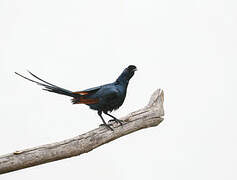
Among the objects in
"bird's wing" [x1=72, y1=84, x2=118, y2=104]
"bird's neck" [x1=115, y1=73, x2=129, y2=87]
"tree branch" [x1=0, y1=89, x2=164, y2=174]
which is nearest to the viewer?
"tree branch" [x1=0, y1=89, x2=164, y2=174]

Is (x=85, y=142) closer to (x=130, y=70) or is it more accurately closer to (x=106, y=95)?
(x=106, y=95)

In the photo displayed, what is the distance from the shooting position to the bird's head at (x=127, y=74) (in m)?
3.10

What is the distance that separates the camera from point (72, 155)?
9.60ft

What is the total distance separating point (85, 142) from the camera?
296 cm

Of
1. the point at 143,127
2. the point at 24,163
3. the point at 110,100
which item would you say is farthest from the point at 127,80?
the point at 24,163

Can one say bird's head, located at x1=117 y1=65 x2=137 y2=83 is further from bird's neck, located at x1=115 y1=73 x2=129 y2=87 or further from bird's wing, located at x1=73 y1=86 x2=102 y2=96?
bird's wing, located at x1=73 y1=86 x2=102 y2=96

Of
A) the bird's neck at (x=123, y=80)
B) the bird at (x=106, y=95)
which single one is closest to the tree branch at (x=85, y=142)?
the bird at (x=106, y=95)

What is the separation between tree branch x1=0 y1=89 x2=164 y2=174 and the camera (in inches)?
108

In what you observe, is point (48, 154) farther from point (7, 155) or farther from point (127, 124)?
point (127, 124)

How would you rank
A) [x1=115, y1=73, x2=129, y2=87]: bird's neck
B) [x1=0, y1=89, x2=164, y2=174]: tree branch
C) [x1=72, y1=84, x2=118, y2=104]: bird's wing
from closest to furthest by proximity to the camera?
[x1=0, y1=89, x2=164, y2=174]: tree branch, [x1=72, y1=84, x2=118, y2=104]: bird's wing, [x1=115, y1=73, x2=129, y2=87]: bird's neck

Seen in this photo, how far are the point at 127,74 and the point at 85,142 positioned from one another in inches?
24.1

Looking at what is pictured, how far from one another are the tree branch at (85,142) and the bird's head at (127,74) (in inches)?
12.9

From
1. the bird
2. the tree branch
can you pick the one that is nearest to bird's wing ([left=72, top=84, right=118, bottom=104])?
the bird

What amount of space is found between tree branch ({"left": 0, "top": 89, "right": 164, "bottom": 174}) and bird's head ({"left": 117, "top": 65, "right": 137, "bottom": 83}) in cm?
33
